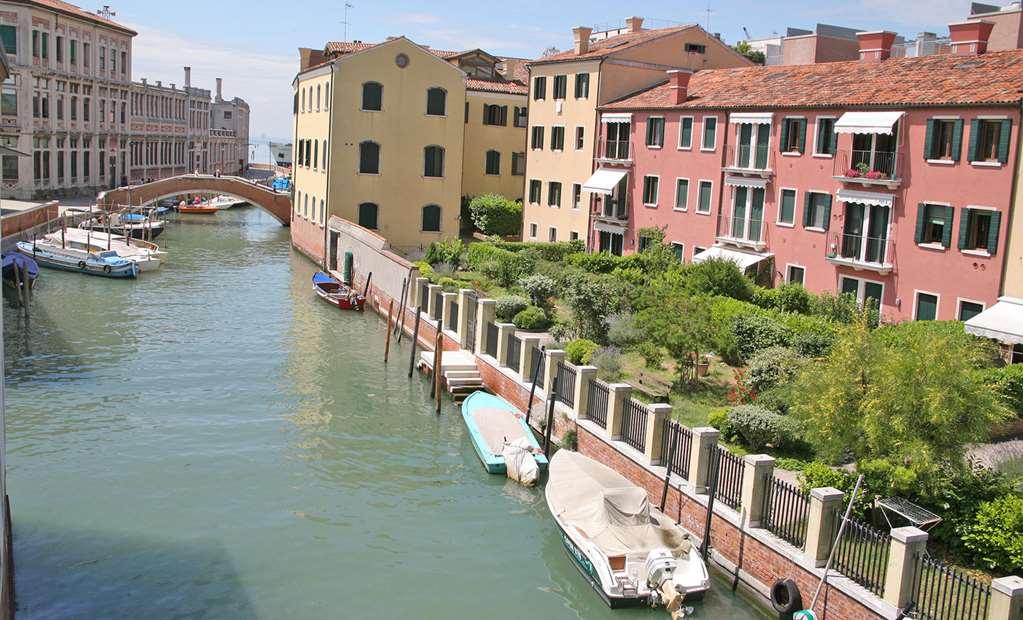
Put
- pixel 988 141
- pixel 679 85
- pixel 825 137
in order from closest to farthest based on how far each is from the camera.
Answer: pixel 988 141
pixel 825 137
pixel 679 85

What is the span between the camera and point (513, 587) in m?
14.9

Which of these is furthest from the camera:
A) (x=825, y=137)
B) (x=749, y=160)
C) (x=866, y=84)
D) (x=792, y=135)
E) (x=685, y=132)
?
(x=685, y=132)

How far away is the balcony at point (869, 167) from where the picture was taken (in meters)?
27.4

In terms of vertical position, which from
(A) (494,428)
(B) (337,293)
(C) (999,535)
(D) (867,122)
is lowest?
(A) (494,428)

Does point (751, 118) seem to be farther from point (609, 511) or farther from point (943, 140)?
point (609, 511)

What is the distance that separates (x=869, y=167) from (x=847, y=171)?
2.71ft

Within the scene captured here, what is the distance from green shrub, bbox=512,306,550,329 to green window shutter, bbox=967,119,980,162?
1184cm

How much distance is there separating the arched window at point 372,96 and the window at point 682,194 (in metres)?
14.6

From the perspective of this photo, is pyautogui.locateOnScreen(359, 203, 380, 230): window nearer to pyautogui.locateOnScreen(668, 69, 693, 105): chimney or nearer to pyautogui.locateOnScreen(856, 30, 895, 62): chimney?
pyautogui.locateOnScreen(668, 69, 693, 105): chimney

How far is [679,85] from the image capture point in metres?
36.7

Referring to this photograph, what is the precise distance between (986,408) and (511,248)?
27.9 metres

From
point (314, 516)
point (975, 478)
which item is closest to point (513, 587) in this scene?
point (314, 516)

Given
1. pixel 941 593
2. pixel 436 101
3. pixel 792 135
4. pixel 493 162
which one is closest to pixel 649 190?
pixel 792 135

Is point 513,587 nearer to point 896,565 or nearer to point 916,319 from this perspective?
point 896,565
